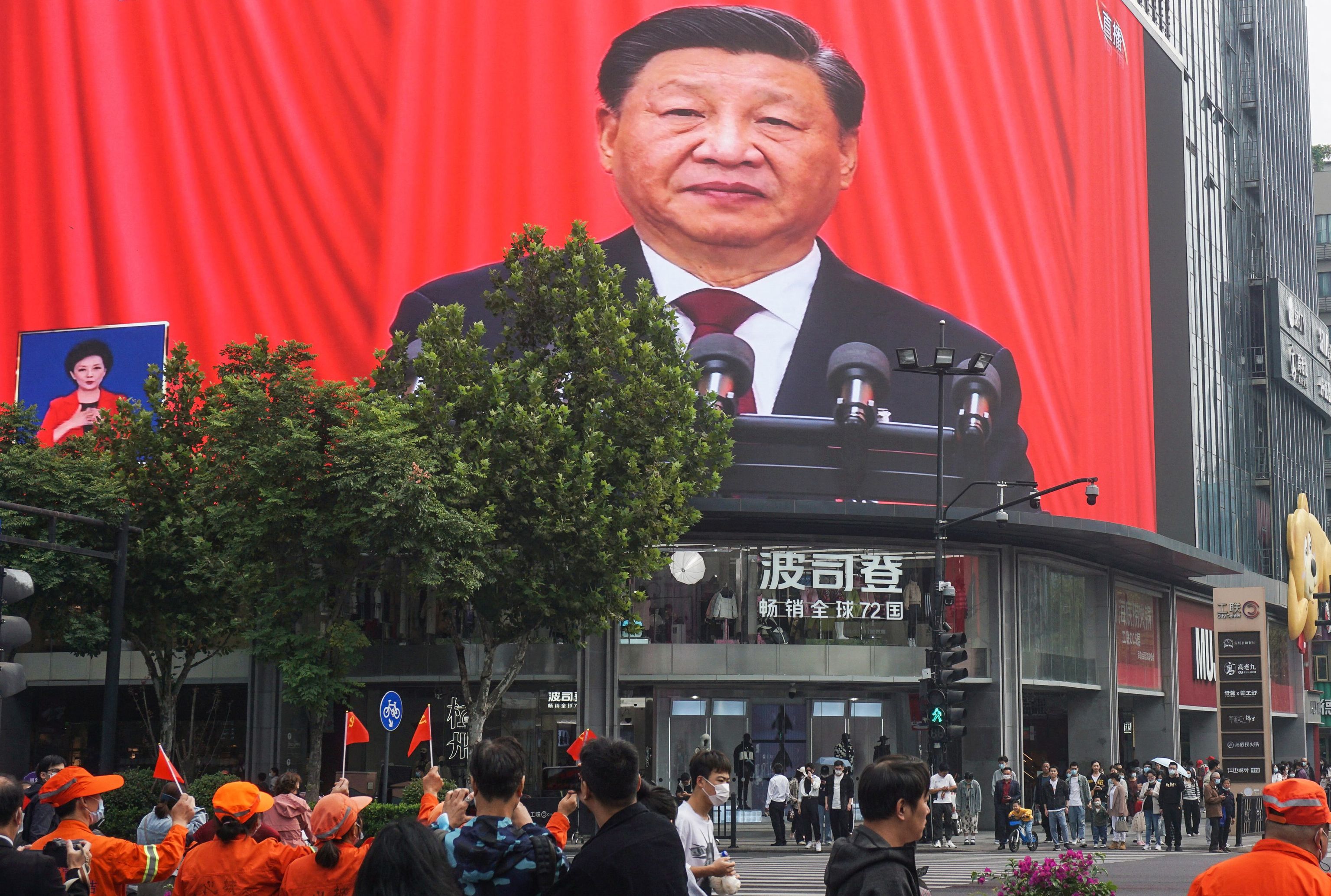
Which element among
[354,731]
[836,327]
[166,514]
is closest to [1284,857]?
[354,731]

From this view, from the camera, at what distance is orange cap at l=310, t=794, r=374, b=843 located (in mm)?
7258

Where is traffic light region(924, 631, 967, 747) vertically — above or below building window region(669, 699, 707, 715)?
above

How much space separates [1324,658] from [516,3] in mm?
50158

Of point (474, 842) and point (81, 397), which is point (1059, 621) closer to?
point (81, 397)

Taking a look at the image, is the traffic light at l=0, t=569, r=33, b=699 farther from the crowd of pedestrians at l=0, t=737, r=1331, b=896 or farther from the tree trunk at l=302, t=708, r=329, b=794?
the tree trunk at l=302, t=708, r=329, b=794

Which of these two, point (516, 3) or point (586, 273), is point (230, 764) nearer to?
point (586, 273)

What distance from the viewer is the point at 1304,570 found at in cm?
5725

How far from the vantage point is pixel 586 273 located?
2989 centimetres

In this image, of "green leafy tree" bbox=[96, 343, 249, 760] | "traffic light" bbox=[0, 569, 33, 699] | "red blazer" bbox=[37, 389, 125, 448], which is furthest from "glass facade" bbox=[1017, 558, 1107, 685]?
"traffic light" bbox=[0, 569, 33, 699]

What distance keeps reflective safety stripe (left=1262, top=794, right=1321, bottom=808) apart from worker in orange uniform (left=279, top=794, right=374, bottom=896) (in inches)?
163

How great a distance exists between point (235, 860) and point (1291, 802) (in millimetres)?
5107

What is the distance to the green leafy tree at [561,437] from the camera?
90.5 feet

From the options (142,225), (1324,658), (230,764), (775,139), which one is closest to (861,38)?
(775,139)

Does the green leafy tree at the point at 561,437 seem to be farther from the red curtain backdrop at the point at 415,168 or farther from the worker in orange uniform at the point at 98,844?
the worker in orange uniform at the point at 98,844
